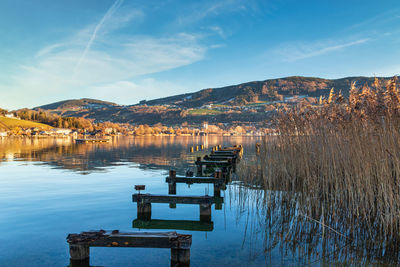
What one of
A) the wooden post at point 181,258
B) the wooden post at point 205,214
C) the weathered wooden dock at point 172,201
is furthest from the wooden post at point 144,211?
the wooden post at point 181,258

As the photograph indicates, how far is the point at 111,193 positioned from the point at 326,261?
1011 centimetres

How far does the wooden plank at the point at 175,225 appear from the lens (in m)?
8.56

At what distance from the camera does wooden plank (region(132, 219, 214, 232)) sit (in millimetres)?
8562

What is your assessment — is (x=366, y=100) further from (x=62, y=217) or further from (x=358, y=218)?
(x=62, y=217)

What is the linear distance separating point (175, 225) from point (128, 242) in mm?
3644

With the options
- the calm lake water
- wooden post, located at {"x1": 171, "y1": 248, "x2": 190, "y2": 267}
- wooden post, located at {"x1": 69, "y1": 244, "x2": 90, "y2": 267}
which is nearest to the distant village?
the calm lake water

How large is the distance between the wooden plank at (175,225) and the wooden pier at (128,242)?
311 cm

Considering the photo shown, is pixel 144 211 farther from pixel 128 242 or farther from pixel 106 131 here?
pixel 106 131

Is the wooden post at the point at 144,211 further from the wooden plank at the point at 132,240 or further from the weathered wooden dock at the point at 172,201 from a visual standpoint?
the wooden plank at the point at 132,240

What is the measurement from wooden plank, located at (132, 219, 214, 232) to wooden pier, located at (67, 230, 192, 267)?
3111 mm

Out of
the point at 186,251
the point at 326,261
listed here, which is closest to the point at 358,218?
the point at 326,261

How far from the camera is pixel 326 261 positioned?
6090mm

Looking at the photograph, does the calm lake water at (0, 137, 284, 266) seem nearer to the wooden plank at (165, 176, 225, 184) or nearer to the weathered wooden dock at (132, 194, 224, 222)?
the weathered wooden dock at (132, 194, 224, 222)

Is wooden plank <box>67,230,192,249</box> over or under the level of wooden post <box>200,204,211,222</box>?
over
